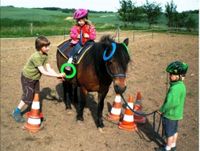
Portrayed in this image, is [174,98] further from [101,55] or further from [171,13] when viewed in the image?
[171,13]

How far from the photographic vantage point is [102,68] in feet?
16.6

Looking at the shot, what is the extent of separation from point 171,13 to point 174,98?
88.5ft

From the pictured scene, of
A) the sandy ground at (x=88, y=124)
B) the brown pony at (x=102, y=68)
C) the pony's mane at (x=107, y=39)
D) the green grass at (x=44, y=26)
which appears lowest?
the sandy ground at (x=88, y=124)

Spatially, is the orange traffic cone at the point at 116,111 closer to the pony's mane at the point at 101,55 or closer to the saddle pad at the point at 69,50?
the pony's mane at the point at 101,55

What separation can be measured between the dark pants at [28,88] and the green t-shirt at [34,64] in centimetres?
9

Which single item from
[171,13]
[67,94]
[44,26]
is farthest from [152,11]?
[67,94]

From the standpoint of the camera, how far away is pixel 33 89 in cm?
561

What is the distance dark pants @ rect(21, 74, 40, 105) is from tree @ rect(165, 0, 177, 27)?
25.9 metres

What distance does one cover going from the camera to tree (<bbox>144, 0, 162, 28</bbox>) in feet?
93.2

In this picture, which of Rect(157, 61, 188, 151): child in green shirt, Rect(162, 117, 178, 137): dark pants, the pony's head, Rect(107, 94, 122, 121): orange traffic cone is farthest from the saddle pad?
Rect(162, 117, 178, 137): dark pants

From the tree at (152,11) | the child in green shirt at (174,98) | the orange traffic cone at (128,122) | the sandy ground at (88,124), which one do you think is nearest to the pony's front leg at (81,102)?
the sandy ground at (88,124)

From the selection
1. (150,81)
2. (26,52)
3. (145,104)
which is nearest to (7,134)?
(145,104)

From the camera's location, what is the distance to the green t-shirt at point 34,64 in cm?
529

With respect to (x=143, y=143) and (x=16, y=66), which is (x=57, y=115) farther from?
(x=16, y=66)
